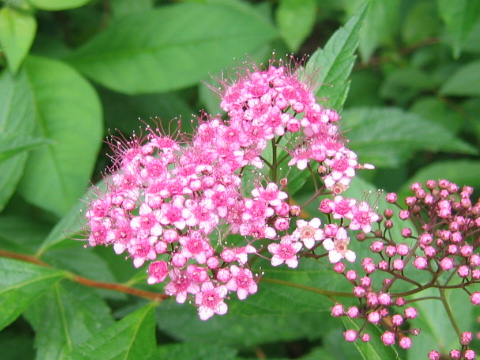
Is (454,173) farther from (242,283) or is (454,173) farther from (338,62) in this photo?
(242,283)

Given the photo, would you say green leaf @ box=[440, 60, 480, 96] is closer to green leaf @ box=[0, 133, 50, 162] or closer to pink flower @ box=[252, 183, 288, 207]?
pink flower @ box=[252, 183, 288, 207]

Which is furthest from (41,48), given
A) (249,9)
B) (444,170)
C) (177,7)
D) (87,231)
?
(444,170)

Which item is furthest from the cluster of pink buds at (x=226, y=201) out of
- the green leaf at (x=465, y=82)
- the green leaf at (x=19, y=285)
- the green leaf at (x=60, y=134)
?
the green leaf at (x=465, y=82)

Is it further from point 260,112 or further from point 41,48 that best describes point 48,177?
point 260,112

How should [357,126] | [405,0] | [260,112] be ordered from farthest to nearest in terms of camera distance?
1. [405,0]
2. [357,126]
3. [260,112]

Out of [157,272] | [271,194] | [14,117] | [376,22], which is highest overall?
[376,22]

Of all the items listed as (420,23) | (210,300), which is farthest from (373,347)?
(420,23)
